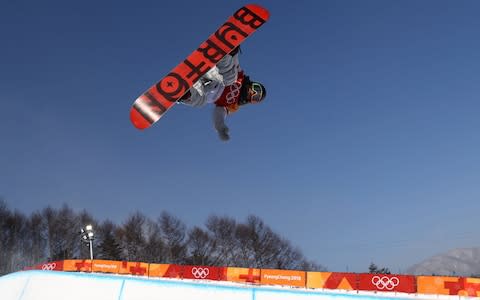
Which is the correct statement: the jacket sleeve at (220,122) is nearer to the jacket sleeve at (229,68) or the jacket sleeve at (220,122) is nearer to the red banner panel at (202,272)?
the jacket sleeve at (229,68)

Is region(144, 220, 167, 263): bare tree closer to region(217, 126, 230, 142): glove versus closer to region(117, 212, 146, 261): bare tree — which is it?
region(117, 212, 146, 261): bare tree

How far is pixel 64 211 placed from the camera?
59.2m

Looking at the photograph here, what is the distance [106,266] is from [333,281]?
54.7ft

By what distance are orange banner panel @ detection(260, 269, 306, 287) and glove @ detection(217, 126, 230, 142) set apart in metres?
17.5

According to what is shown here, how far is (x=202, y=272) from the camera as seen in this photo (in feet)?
94.3

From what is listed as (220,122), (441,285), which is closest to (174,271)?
(441,285)

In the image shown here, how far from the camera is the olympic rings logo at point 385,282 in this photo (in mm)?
22812

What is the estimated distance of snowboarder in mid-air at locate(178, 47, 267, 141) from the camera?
800 cm

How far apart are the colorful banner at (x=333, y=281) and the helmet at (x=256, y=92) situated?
55.6 ft

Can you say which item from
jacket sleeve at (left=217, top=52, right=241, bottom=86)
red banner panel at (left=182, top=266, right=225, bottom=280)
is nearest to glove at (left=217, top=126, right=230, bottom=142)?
jacket sleeve at (left=217, top=52, right=241, bottom=86)

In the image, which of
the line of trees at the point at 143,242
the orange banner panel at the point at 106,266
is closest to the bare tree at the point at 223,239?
the line of trees at the point at 143,242

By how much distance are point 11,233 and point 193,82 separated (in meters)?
54.1

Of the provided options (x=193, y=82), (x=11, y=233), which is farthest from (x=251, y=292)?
(x=11, y=233)

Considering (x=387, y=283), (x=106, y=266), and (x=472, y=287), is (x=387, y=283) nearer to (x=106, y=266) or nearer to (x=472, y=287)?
(x=472, y=287)
